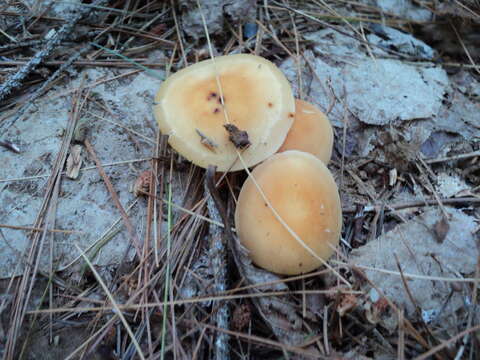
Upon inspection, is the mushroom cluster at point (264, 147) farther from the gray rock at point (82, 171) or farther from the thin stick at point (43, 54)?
the thin stick at point (43, 54)

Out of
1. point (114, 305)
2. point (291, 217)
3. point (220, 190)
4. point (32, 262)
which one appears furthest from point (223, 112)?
point (32, 262)

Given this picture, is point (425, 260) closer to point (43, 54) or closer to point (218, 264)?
point (218, 264)

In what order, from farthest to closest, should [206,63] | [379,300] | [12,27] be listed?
[12,27]
[206,63]
[379,300]

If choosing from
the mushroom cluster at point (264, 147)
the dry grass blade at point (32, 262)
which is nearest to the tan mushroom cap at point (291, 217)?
the mushroom cluster at point (264, 147)

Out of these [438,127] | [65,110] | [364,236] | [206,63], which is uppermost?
[206,63]

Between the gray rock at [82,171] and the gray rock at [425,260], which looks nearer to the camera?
the gray rock at [425,260]

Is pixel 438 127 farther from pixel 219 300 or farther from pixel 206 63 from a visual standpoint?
pixel 219 300

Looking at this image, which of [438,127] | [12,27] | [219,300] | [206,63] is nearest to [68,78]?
[12,27]

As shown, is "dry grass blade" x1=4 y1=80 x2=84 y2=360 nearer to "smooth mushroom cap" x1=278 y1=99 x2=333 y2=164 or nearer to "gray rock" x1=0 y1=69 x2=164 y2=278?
"gray rock" x1=0 y1=69 x2=164 y2=278
